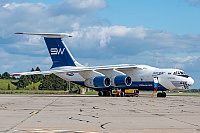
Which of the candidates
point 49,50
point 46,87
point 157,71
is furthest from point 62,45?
point 46,87

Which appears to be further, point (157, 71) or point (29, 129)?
point (157, 71)

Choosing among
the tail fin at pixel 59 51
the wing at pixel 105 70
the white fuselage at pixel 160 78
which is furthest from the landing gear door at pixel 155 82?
the tail fin at pixel 59 51

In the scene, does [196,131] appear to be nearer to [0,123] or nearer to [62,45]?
[0,123]

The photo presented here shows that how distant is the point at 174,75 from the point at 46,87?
221 feet

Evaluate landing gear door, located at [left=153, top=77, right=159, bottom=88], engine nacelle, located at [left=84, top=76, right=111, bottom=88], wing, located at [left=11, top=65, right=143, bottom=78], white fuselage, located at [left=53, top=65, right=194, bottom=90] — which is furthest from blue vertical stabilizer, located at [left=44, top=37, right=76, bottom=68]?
landing gear door, located at [left=153, top=77, right=159, bottom=88]

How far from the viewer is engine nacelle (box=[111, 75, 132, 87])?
4600 cm

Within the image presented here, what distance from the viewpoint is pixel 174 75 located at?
148ft

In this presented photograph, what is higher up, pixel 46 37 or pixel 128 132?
pixel 46 37

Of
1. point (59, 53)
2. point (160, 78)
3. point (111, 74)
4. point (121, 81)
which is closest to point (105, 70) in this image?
point (111, 74)

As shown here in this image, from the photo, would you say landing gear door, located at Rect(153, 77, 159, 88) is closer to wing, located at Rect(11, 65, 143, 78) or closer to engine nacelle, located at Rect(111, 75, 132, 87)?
wing, located at Rect(11, 65, 143, 78)

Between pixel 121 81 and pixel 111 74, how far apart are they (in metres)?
3.06

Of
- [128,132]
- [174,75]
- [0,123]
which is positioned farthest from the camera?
[174,75]

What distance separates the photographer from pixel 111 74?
160 feet

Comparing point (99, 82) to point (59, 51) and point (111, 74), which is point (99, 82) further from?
point (59, 51)
